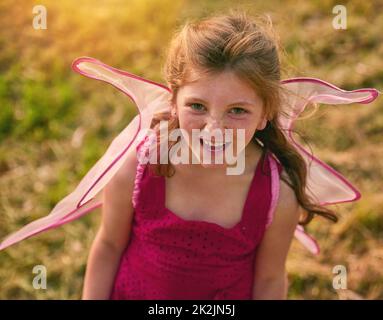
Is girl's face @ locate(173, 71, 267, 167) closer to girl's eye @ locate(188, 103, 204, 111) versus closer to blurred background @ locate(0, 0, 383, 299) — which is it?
girl's eye @ locate(188, 103, 204, 111)

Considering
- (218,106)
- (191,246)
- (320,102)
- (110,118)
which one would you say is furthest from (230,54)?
(110,118)

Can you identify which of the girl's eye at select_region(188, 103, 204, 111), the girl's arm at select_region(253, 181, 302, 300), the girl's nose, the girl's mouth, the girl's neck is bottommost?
the girl's arm at select_region(253, 181, 302, 300)

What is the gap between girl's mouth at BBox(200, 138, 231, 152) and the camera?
1341mm

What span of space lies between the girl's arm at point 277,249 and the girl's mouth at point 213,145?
251 millimetres

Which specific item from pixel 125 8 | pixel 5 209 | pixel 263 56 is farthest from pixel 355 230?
pixel 125 8

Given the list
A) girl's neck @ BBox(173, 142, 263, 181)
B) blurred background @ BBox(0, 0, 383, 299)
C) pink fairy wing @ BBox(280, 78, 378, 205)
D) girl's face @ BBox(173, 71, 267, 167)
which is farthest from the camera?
blurred background @ BBox(0, 0, 383, 299)

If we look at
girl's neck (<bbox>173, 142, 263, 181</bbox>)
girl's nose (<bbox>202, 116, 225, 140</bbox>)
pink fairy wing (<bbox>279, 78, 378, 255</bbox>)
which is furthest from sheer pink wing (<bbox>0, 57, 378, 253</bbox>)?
girl's nose (<bbox>202, 116, 225, 140</bbox>)

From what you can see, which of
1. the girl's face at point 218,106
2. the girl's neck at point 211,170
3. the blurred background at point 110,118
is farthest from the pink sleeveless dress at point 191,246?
the blurred background at point 110,118

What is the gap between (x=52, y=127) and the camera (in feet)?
8.46

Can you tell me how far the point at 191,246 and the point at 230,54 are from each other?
47 centimetres

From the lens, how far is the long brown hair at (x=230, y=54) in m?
1.31

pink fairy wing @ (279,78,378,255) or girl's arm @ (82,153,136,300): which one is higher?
pink fairy wing @ (279,78,378,255)

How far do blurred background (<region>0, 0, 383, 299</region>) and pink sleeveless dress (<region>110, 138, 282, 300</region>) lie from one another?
0.31 m
